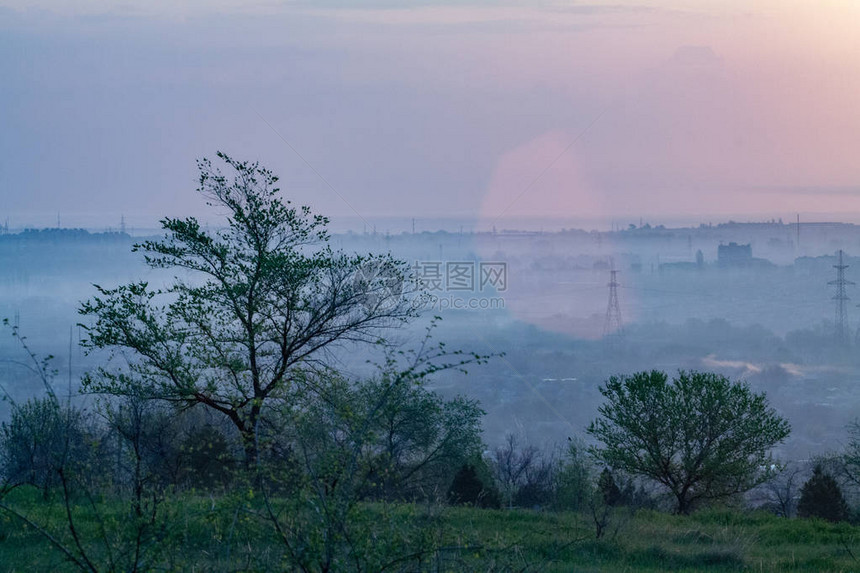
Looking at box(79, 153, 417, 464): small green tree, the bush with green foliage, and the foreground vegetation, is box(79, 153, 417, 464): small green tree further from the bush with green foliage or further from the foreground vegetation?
the bush with green foliage

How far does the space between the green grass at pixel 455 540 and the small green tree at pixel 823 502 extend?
183 inches

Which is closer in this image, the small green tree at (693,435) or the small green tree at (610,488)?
the small green tree at (610,488)

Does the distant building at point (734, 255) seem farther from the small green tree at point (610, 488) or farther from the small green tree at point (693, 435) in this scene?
the small green tree at point (610, 488)

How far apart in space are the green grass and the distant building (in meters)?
156

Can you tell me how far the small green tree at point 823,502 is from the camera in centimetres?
2098

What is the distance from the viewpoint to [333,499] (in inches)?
232

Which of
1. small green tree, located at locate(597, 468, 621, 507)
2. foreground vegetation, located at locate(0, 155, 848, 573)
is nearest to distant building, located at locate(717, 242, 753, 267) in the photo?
foreground vegetation, located at locate(0, 155, 848, 573)

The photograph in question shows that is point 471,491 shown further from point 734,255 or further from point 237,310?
point 734,255

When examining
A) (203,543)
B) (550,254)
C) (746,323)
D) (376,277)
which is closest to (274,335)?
(376,277)

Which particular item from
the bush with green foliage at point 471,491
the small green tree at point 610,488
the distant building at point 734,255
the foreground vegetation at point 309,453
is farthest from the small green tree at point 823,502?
the distant building at point 734,255

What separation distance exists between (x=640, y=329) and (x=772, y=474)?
137m

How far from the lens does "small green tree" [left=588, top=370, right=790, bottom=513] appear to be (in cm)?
2500

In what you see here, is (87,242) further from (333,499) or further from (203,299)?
(333,499)

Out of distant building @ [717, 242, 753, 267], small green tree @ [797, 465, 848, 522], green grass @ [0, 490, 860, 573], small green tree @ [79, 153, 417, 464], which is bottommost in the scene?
small green tree @ [797, 465, 848, 522]
